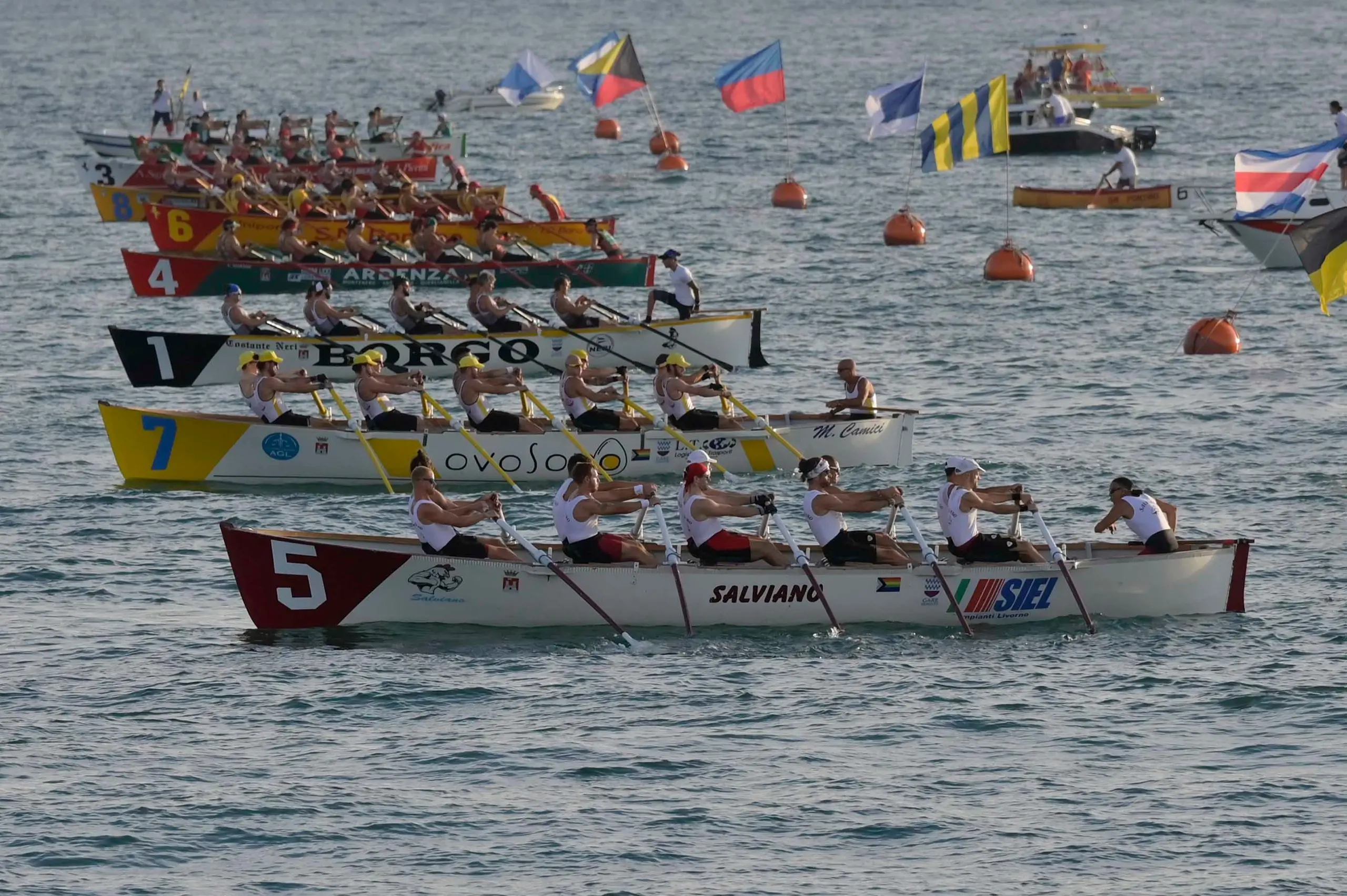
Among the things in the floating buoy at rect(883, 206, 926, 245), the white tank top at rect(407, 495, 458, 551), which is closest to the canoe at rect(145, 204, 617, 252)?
the floating buoy at rect(883, 206, 926, 245)

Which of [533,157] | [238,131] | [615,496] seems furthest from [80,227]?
[615,496]

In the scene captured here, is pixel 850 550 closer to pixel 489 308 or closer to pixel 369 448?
pixel 369 448

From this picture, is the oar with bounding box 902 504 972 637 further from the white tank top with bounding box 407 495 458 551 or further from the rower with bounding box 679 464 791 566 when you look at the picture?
the white tank top with bounding box 407 495 458 551

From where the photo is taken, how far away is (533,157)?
70.7 m

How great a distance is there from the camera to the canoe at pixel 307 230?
48906 mm

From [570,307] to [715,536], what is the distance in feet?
48.0

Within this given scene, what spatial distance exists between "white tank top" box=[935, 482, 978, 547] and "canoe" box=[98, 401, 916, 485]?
7.43 m

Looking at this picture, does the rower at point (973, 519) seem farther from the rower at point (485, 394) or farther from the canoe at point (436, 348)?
the canoe at point (436, 348)

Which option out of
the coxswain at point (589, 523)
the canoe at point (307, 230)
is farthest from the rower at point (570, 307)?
the coxswain at point (589, 523)

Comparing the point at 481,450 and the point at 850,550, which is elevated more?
the point at 481,450

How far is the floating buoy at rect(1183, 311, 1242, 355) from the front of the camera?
3844 cm

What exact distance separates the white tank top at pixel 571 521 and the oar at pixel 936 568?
11.1ft

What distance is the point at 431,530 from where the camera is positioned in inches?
904

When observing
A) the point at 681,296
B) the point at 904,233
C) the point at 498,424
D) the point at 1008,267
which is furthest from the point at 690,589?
the point at 904,233
